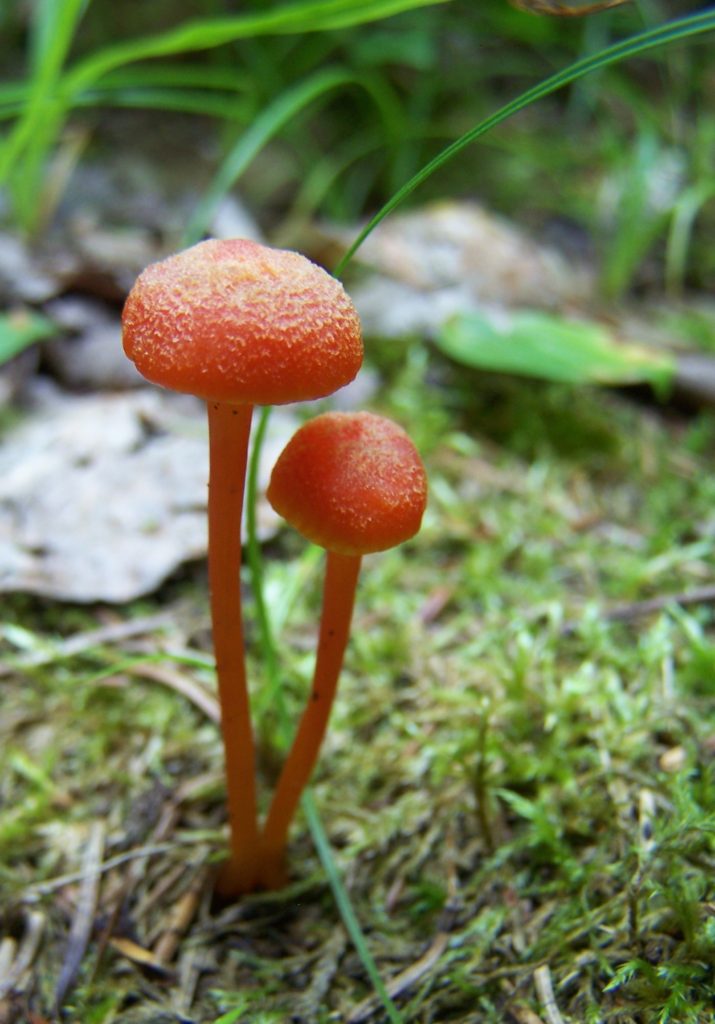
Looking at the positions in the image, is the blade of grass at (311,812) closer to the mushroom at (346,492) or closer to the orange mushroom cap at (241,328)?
the mushroom at (346,492)

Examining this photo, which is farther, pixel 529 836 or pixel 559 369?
pixel 559 369

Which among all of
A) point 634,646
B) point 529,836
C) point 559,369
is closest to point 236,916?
point 529,836

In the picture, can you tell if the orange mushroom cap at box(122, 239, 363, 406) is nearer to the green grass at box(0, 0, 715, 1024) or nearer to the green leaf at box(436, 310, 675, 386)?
the green grass at box(0, 0, 715, 1024)

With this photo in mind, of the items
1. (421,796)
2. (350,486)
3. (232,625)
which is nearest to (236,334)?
(350,486)

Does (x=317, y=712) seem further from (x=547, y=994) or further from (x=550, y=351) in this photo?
(x=550, y=351)

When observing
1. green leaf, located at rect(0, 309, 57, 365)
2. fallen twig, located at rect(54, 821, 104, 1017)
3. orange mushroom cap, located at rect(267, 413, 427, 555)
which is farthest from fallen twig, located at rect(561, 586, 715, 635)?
green leaf, located at rect(0, 309, 57, 365)

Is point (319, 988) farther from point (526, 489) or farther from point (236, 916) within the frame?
point (526, 489)

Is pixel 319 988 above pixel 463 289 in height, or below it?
below

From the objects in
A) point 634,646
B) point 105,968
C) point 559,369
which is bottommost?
point 105,968
